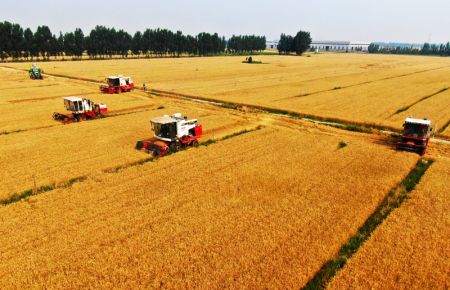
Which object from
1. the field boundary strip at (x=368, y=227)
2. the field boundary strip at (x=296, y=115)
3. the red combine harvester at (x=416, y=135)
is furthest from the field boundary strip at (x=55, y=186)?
the field boundary strip at (x=296, y=115)

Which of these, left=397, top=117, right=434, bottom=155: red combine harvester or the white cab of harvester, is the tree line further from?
left=397, top=117, right=434, bottom=155: red combine harvester

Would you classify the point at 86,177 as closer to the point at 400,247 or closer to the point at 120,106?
the point at 400,247

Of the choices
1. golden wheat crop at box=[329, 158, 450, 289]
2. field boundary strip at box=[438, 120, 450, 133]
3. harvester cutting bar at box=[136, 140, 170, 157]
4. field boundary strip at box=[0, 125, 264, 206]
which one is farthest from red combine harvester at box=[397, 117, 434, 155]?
harvester cutting bar at box=[136, 140, 170, 157]

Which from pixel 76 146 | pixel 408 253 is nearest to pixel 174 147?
pixel 76 146

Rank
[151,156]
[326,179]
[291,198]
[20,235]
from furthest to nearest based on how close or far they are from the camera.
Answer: [151,156] → [326,179] → [291,198] → [20,235]

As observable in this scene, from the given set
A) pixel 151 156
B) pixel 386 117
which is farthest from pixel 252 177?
pixel 386 117

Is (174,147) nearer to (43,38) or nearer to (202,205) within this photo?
(202,205)
